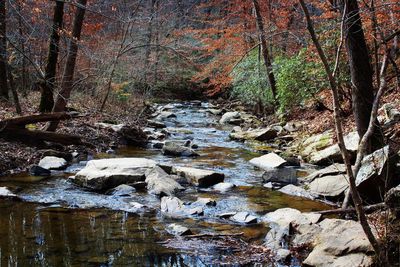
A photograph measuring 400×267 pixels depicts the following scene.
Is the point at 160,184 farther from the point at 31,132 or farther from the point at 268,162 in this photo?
the point at 31,132

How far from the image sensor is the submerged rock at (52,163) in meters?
8.84

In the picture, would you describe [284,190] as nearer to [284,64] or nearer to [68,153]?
[68,153]

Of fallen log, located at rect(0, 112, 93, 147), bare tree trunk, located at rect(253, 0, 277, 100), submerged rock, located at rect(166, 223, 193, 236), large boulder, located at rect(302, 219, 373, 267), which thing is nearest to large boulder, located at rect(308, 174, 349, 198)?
large boulder, located at rect(302, 219, 373, 267)

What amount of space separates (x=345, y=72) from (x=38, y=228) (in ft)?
29.2

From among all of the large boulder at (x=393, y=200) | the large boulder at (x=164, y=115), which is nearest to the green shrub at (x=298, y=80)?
the large boulder at (x=164, y=115)

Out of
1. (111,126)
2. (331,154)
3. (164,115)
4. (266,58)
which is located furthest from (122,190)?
(164,115)

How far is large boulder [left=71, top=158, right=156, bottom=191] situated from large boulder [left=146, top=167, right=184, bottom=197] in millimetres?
215

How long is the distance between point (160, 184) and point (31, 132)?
13.3 ft

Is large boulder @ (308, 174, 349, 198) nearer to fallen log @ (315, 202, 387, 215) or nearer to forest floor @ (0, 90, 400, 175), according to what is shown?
forest floor @ (0, 90, 400, 175)

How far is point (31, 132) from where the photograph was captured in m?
9.84

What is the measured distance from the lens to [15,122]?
9430mm

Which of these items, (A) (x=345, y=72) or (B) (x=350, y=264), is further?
(A) (x=345, y=72)

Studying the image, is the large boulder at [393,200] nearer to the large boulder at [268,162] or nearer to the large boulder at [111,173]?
the large boulder at [111,173]

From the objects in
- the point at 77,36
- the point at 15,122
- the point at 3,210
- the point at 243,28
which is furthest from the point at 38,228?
the point at 243,28
